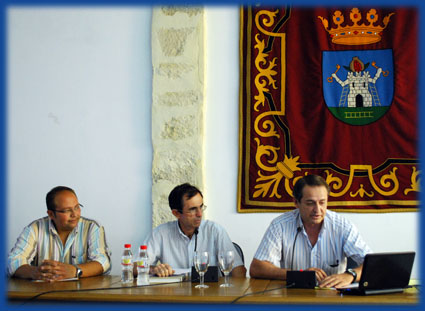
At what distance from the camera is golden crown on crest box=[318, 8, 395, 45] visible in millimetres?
4477

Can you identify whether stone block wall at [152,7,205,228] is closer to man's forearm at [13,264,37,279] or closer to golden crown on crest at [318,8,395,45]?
golden crown on crest at [318,8,395,45]

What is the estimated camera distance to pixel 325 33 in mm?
4539

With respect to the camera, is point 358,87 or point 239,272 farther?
point 358,87

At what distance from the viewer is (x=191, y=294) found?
9.05 feet

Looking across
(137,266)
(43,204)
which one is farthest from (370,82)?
(43,204)

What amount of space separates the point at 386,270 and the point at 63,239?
1989 mm

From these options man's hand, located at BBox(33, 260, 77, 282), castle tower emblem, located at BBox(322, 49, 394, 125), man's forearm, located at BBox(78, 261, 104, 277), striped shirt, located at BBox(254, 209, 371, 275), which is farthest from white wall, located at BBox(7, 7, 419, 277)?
man's hand, located at BBox(33, 260, 77, 282)

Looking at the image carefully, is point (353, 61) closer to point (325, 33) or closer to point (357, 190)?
point (325, 33)

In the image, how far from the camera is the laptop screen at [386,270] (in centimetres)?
266

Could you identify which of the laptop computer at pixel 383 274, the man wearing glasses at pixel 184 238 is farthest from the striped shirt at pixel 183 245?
the laptop computer at pixel 383 274

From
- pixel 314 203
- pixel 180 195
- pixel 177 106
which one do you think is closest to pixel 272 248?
pixel 314 203

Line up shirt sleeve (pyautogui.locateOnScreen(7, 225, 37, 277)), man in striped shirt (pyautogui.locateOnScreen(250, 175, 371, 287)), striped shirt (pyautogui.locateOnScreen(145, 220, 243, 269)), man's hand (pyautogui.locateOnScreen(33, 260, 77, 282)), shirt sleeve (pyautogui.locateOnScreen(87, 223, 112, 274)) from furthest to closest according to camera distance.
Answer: striped shirt (pyautogui.locateOnScreen(145, 220, 243, 269))
shirt sleeve (pyautogui.locateOnScreen(87, 223, 112, 274))
shirt sleeve (pyautogui.locateOnScreen(7, 225, 37, 277))
man in striped shirt (pyautogui.locateOnScreen(250, 175, 371, 287))
man's hand (pyautogui.locateOnScreen(33, 260, 77, 282))

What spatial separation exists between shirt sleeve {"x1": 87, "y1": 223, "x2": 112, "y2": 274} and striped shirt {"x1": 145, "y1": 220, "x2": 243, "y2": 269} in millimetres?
259

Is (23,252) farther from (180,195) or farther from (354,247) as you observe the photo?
(354,247)
